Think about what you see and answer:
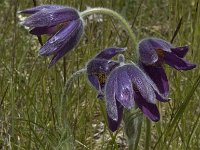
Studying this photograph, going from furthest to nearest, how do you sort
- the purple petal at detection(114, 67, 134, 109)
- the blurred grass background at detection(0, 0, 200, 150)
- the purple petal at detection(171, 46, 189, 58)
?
the blurred grass background at detection(0, 0, 200, 150) → the purple petal at detection(171, 46, 189, 58) → the purple petal at detection(114, 67, 134, 109)

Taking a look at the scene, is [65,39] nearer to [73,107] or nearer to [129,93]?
[129,93]

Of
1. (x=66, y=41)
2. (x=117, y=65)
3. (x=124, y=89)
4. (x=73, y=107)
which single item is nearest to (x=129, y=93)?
(x=124, y=89)

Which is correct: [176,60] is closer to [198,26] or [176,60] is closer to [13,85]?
[13,85]

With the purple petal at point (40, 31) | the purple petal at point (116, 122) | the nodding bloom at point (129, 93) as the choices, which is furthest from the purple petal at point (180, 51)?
the purple petal at point (40, 31)

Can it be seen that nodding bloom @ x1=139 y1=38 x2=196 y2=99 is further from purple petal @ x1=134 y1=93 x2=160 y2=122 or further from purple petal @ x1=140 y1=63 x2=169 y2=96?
purple petal @ x1=134 y1=93 x2=160 y2=122

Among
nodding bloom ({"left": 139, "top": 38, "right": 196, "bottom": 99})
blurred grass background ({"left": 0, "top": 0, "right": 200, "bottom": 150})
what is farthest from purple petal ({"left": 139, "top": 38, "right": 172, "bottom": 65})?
blurred grass background ({"left": 0, "top": 0, "right": 200, "bottom": 150})

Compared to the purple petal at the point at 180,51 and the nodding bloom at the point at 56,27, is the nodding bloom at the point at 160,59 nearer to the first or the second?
the purple petal at the point at 180,51

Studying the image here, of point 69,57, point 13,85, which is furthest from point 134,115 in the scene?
point 69,57

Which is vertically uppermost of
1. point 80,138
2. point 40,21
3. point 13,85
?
point 40,21
